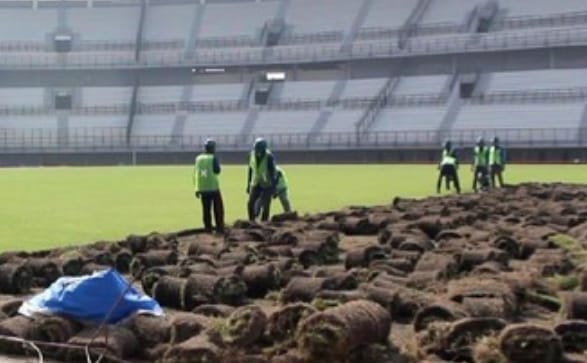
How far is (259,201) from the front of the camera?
18.5 meters

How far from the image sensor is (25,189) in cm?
3238

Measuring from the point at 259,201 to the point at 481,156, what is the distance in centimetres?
1170

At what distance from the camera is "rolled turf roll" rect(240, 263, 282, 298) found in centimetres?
980

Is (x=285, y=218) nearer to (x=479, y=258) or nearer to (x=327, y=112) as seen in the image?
(x=479, y=258)

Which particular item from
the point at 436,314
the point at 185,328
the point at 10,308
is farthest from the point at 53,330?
the point at 436,314

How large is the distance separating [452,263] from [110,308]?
4.71m

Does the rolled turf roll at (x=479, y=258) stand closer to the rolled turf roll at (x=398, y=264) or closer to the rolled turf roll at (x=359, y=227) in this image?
the rolled turf roll at (x=398, y=264)

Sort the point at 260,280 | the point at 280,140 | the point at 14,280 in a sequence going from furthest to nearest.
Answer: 1. the point at 280,140
2. the point at 14,280
3. the point at 260,280

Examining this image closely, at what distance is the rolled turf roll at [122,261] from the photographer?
38.2ft

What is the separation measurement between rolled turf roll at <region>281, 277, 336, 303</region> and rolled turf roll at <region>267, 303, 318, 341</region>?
4.98 feet

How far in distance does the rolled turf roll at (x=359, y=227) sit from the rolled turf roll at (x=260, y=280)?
6.01 meters

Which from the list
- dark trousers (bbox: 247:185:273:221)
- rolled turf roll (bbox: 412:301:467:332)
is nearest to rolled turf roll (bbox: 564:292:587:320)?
rolled turf roll (bbox: 412:301:467:332)

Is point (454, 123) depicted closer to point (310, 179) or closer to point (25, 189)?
point (310, 179)

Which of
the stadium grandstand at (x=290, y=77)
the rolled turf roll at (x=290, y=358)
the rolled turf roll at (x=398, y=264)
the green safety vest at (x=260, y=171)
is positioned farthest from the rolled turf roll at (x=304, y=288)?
the stadium grandstand at (x=290, y=77)
